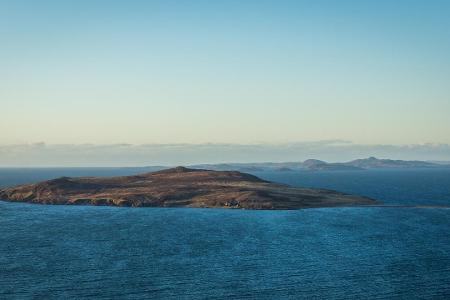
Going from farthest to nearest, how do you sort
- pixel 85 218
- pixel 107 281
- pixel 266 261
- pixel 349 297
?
pixel 85 218
pixel 266 261
pixel 107 281
pixel 349 297

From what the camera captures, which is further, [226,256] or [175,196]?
[175,196]

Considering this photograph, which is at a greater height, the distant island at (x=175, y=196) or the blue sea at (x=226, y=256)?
the distant island at (x=175, y=196)

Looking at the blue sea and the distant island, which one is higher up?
the distant island

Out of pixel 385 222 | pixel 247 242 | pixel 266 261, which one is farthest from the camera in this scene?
pixel 385 222

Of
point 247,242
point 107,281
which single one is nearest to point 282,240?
point 247,242

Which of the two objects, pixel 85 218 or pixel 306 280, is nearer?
pixel 306 280

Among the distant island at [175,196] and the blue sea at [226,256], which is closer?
the blue sea at [226,256]

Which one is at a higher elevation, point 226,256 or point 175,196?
point 175,196

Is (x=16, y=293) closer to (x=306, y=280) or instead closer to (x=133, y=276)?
(x=133, y=276)
